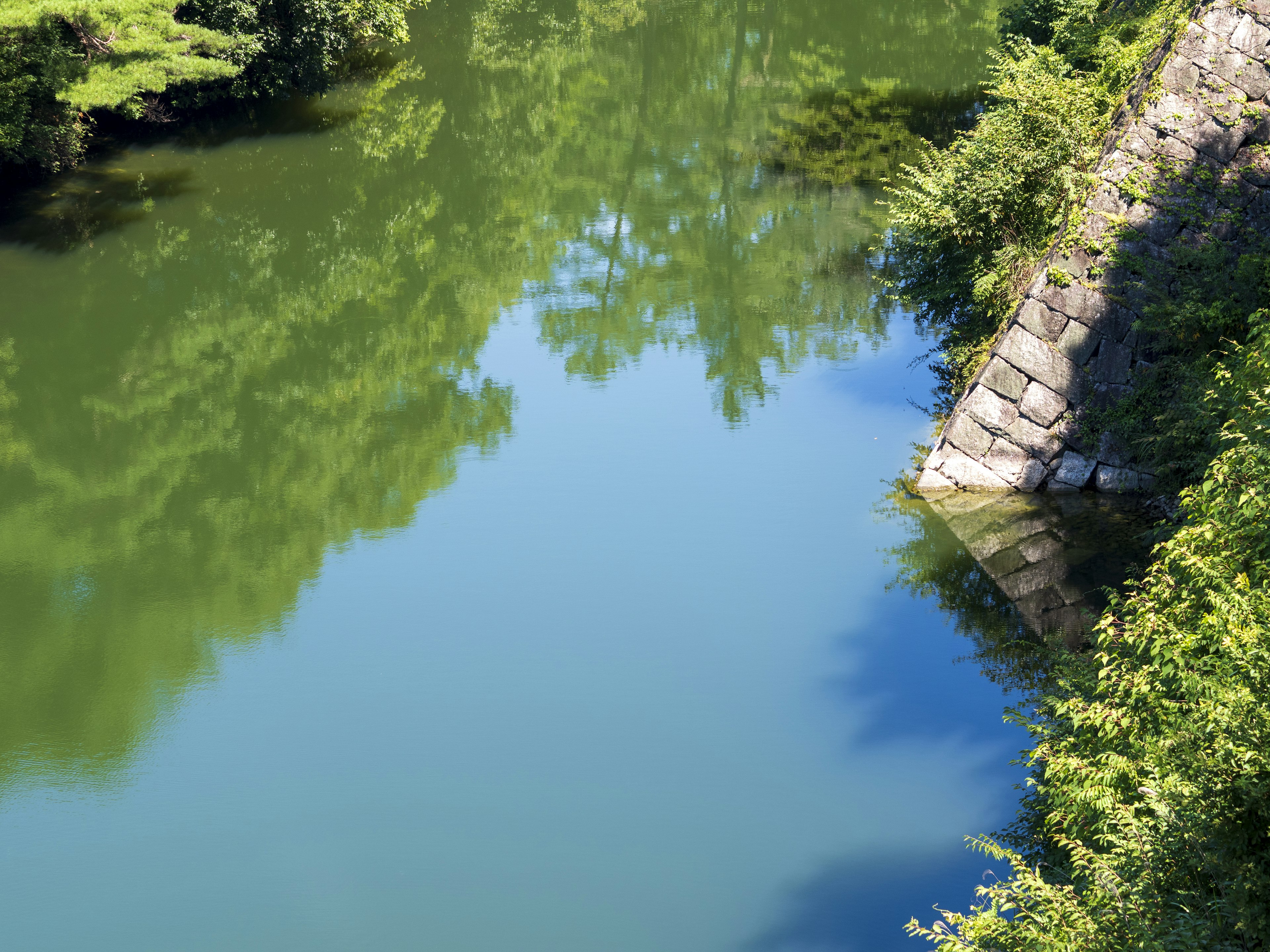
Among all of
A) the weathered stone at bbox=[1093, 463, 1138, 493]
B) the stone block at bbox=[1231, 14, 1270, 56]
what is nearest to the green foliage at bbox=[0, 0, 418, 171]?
the stone block at bbox=[1231, 14, 1270, 56]

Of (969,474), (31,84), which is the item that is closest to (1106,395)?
(969,474)

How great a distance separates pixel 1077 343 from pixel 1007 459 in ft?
3.97

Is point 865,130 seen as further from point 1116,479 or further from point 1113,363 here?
point 1116,479

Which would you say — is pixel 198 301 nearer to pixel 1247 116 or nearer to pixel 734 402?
pixel 734 402

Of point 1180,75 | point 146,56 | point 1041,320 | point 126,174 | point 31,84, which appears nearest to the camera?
point 1041,320

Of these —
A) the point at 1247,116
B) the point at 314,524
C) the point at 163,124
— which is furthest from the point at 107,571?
the point at 163,124

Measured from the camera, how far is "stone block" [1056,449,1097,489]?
1062cm

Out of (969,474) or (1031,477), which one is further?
(969,474)

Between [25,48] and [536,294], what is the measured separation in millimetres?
8144

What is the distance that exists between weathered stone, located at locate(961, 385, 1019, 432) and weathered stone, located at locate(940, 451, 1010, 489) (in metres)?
0.37

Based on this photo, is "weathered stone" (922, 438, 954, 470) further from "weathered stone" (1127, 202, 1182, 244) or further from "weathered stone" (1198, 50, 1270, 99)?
"weathered stone" (1198, 50, 1270, 99)

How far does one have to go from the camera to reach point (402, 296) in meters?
16.2

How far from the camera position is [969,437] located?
10.9m

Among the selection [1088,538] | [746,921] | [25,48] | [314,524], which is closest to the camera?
[746,921]
